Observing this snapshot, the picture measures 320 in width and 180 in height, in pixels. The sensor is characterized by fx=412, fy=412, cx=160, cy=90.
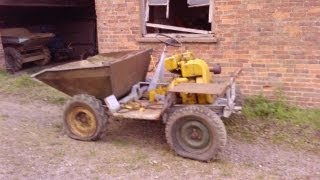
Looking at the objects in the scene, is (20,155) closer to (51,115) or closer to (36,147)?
(36,147)

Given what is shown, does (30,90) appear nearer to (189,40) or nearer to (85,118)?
(85,118)

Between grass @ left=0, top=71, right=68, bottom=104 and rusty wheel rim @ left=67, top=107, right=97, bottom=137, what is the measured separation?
6.57ft

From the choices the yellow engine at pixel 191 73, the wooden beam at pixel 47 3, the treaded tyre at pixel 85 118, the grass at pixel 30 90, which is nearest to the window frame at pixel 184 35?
the yellow engine at pixel 191 73

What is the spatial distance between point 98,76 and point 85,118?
0.66 m

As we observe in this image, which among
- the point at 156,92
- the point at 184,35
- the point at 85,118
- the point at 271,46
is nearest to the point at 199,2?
the point at 184,35

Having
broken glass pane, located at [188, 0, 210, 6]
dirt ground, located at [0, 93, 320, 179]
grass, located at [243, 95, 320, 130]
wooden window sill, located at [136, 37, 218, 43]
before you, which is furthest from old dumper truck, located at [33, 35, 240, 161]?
broken glass pane, located at [188, 0, 210, 6]

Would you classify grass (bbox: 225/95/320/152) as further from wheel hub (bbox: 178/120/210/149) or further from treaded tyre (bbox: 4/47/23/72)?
treaded tyre (bbox: 4/47/23/72)

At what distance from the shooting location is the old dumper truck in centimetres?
462

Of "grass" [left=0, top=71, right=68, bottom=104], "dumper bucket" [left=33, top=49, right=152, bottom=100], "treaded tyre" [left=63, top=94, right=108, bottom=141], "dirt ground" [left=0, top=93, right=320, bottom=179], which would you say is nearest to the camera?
"dirt ground" [left=0, top=93, right=320, bottom=179]

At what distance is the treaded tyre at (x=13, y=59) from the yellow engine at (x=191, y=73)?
7.18 meters

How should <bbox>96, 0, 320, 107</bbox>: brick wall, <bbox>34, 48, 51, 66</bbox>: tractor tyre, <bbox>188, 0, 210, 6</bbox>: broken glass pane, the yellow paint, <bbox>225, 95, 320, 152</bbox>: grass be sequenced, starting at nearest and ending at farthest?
<bbox>225, 95, 320, 152</bbox>: grass < the yellow paint < <bbox>96, 0, 320, 107</bbox>: brick wall < <bbox>188, 0, 210, 6</bbox>: broken glass pane < <bbox>34, 48, 51, 66</bbox>: tractor tyre

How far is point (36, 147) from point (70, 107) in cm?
66

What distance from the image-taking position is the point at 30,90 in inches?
328

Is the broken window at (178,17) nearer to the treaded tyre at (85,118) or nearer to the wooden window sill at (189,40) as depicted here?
the wooden window sill at (189,40)
